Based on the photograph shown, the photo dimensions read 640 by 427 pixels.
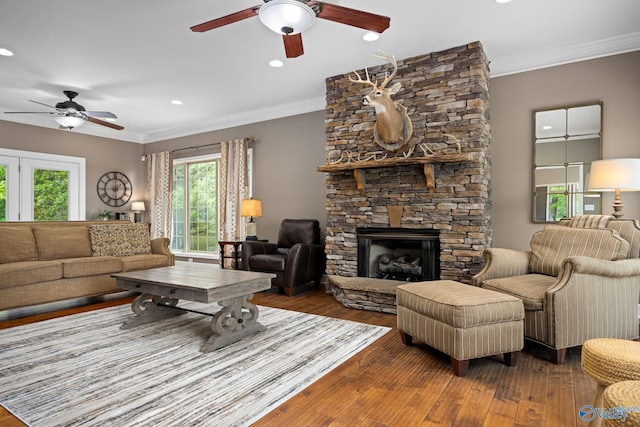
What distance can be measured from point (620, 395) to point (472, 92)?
10.7 feet

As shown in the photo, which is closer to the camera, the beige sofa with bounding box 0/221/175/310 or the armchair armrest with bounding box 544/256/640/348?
the armchair armrest with bounding box 544/256/640/348

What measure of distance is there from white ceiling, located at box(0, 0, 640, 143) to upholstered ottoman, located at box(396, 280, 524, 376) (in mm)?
2338

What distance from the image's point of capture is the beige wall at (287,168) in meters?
5.66

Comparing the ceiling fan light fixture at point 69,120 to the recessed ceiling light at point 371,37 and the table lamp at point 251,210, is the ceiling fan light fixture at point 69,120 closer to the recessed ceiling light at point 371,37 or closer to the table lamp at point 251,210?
the table lamp at point 251,210

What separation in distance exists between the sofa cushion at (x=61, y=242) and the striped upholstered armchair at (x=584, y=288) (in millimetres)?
4529

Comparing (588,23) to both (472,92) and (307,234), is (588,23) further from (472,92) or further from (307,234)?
(307,234)

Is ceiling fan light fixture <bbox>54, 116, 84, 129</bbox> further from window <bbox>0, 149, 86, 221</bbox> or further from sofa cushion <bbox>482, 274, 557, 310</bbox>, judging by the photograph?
sofa cushion <bbox>482, 274, 557, 310</bbox>

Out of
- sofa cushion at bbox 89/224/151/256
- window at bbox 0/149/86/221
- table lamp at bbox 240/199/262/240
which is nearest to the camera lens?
sofa cushion at bbox 89/224/151/256

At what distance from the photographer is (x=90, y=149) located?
712 cm

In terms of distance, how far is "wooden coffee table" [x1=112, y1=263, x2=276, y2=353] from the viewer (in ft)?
9.35

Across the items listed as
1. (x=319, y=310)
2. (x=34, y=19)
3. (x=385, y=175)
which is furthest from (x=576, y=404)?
(x=34, y=19)

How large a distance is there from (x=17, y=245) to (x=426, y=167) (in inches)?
177

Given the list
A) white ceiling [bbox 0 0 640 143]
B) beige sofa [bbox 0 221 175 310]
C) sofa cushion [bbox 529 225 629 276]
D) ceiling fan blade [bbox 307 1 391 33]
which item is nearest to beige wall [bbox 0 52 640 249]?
white ceiling [bbox 0 0 640 143]

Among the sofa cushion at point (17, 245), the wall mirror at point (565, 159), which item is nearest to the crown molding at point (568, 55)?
the wall mirror at point (565, 159)
